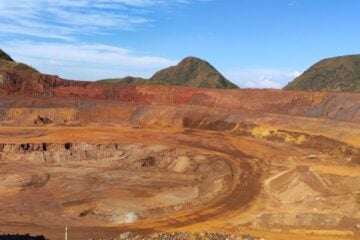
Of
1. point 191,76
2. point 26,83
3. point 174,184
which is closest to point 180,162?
point 174,184

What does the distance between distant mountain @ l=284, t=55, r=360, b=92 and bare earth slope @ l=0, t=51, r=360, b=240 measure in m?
37.7

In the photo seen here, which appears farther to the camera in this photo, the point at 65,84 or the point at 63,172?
the point at 65,84

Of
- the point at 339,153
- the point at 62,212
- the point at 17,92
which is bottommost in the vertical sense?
the point at 62,212

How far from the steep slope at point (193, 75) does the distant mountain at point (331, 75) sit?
13.7m

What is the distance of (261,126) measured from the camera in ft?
163

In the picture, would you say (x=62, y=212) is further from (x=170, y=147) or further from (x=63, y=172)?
(x=170, y=147)

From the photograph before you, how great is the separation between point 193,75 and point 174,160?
194 ft

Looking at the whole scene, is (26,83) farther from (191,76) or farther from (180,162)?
(191,76)

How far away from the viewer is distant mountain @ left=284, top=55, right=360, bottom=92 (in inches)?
3664

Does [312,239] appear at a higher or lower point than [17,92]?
lower

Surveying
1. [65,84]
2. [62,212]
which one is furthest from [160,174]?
[65,84]

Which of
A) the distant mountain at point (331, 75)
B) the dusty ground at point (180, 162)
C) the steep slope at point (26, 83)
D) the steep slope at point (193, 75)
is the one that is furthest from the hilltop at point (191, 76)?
the dusty ground at point (180, 162)

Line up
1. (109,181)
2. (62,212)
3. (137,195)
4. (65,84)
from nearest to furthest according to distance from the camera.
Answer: (62,212) < (137,195) < (109,181) < (65,84)

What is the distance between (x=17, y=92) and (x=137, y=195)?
3679cm
